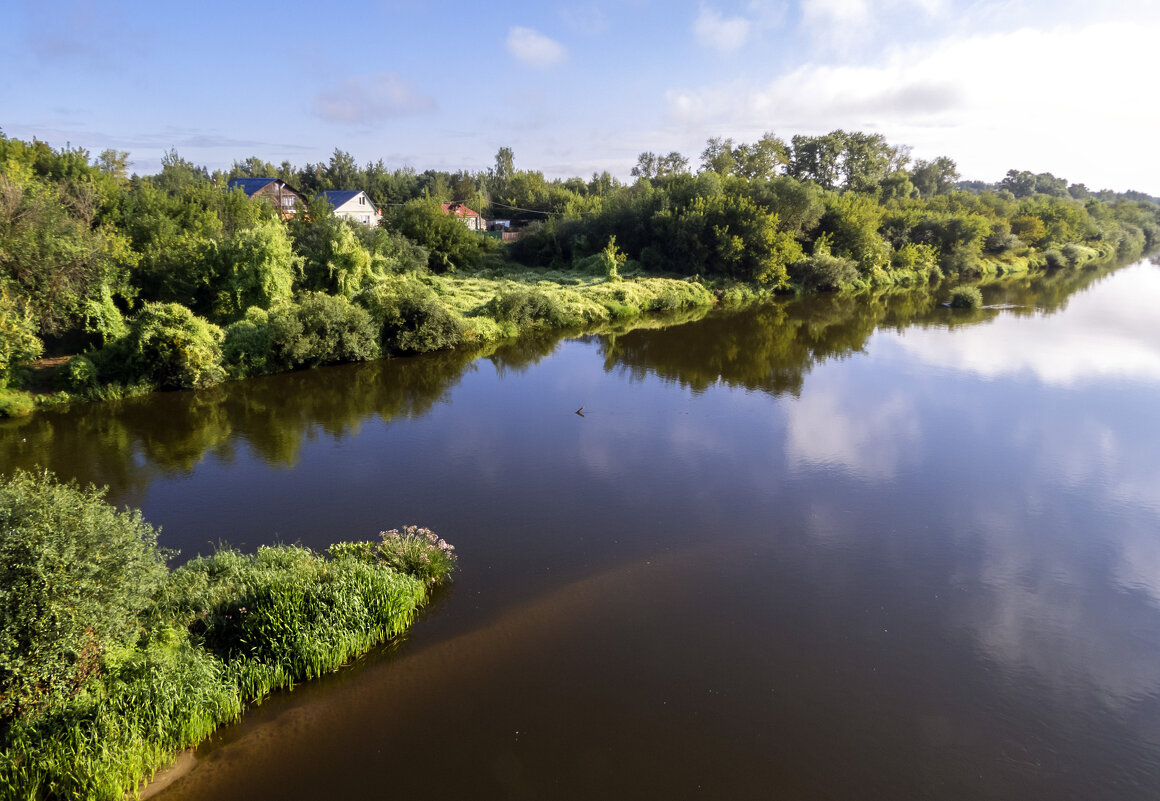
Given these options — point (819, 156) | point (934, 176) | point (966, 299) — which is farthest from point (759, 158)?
point (934, 176)

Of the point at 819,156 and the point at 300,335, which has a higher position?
the point at 819,156

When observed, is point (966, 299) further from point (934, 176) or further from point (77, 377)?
point (934, 176)

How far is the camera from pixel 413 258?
4125cm

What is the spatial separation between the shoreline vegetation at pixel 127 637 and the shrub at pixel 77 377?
14.9m

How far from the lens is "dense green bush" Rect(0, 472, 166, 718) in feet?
22.9

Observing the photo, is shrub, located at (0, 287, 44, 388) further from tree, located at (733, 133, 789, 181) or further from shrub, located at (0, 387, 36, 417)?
tree, located at (733, 133, 789, 181)

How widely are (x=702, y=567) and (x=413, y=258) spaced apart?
3495 centimetres

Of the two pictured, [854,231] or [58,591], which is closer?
[58,591]

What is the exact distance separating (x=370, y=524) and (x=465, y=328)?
58.2 ft

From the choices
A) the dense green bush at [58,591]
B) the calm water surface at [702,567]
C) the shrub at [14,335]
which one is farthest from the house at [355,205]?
the dense green bush at [58,591]

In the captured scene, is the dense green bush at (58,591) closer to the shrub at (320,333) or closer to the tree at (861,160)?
the shrub at (320,333)

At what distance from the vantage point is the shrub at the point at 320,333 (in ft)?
79.3

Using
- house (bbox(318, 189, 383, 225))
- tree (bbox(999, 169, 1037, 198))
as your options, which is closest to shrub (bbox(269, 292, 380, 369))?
house (bbox(318, 189, 383, 225))

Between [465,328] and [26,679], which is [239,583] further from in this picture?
[465,328]
